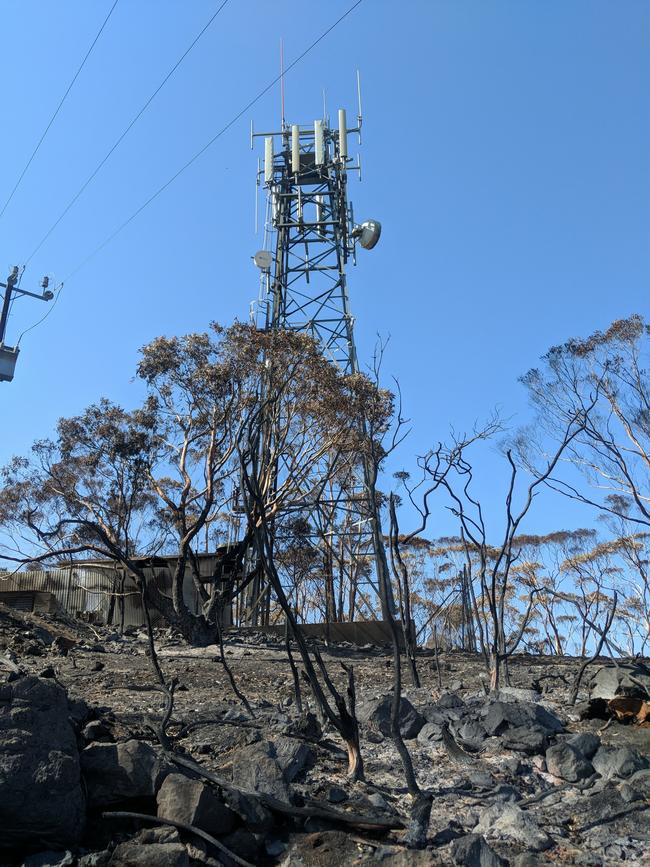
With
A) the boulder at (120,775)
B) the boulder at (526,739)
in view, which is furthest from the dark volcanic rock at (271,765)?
the boulder at (526,739)

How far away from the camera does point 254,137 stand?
21953 millimetres

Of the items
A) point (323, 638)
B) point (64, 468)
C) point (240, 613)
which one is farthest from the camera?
Result: point (64, 468)

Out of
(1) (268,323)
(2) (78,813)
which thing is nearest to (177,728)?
(2) (78,813)

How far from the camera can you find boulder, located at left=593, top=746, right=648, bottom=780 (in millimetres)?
4727

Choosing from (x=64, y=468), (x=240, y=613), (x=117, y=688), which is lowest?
(x=117, y=688)

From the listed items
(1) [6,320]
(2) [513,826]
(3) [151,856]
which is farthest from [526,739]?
(1) [6,320]

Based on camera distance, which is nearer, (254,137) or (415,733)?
(415,733)

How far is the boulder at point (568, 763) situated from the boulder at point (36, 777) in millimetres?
3100

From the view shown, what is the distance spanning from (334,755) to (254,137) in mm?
20377

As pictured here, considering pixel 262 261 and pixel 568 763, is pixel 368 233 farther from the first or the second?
pixel 568 763

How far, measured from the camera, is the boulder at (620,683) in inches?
245

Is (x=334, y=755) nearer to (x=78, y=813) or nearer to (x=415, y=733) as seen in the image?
(x=415, y=733)

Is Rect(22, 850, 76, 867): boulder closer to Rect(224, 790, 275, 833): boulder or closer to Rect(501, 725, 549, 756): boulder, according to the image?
Rect(224, 790, 275, 833): boulder

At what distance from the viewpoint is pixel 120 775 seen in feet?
13.7
